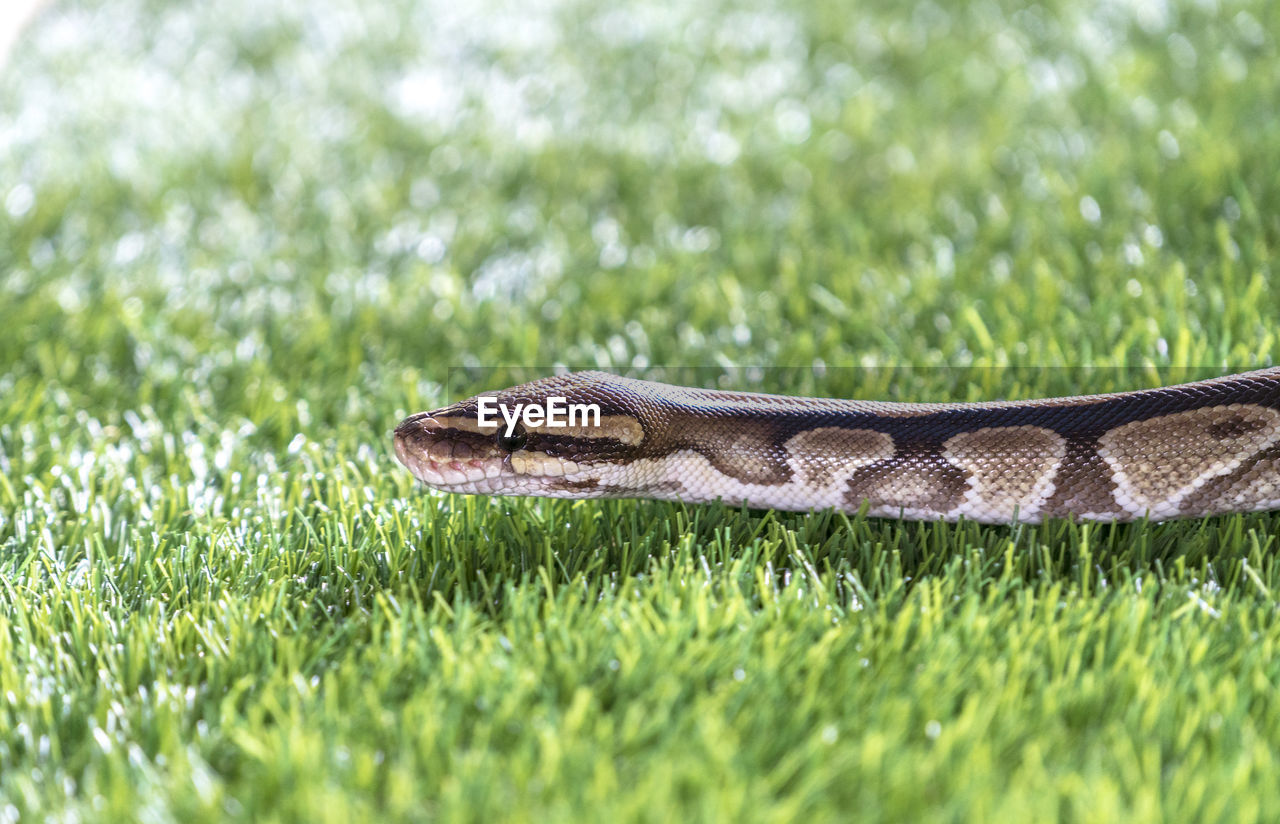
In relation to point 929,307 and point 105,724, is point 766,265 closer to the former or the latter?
point 929,307

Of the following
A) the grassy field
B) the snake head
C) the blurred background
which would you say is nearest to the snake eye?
the snake head

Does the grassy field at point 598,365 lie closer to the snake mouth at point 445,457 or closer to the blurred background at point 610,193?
the blurred background at point 610,193

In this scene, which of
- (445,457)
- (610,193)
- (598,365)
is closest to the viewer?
(445,457)

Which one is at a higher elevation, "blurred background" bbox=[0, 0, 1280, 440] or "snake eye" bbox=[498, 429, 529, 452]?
"blurred background" bbox=[0, 0, 1280, 440]

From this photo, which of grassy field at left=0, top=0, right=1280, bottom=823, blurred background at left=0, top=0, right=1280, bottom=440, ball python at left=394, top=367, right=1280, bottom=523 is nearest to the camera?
grassy field at left=0, top=0, right=1280, bottom=823

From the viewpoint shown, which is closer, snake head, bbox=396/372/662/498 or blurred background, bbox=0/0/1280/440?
snake head, bbox=396/372/662/498

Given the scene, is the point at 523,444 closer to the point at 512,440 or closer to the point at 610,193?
the point at 512,440

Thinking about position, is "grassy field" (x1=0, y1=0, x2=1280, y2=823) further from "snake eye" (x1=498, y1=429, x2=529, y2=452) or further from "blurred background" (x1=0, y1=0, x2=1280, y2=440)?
"snake eye" (x1=498, y1=429, x2=529, y2=452)

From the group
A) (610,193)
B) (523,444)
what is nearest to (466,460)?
(523,444)

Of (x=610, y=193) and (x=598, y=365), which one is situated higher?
(x=610, y=193)
